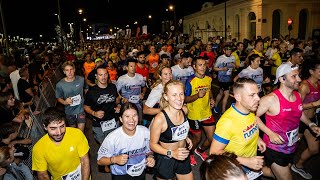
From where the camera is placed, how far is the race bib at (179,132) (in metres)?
3.99

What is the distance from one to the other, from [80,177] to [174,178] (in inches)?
52.3

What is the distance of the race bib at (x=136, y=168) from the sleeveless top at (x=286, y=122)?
188cm

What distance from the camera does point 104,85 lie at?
6039 millimetres

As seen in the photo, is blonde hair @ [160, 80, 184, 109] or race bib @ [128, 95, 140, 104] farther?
race bib @ [128, 95, 140, 104]

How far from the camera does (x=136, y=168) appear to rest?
154 inches

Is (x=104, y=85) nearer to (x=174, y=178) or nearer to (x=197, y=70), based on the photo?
(x=197, y=70)

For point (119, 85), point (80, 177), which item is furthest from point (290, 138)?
point (119, 85)

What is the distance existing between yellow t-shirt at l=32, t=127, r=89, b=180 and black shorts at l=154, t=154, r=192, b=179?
1.03 m

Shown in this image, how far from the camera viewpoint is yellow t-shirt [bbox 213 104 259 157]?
3.44m

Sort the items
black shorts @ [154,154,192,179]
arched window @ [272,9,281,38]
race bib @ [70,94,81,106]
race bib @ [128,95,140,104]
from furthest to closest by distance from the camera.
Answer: arched window @ [272,9,281,38], race bib @ [128,95,140,104], race bib @ [70,94,81,106], black shorts @ [154,154,192,179]

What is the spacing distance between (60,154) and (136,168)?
0.96 m

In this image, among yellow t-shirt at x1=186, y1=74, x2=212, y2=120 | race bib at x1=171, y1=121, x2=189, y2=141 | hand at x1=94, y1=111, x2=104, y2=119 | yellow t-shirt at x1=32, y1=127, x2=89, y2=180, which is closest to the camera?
yellow t-shirt at x1=32, y1=127, x2=89, y2=180

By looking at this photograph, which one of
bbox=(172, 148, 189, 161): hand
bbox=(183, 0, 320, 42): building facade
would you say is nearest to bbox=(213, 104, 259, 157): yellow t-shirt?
bbox=(172, 148, 189, 161): hand

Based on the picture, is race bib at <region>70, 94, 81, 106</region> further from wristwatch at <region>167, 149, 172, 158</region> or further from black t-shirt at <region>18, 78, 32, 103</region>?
wristwatch at <region>167, 149, 172, 158</region>
